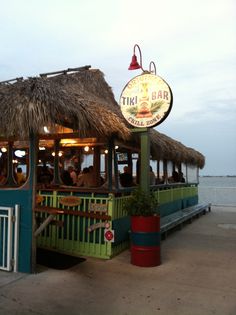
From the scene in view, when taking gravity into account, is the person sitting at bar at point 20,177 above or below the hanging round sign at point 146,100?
below

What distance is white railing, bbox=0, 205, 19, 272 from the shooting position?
584 cm

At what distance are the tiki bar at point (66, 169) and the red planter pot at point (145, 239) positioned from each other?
0.64 meters

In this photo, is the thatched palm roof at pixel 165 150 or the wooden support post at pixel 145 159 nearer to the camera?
the wooden support post at pixel 145 159

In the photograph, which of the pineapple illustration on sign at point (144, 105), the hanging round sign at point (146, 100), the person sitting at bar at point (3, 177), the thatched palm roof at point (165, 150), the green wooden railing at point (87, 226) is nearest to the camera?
the hanging round sign at point (146, 100)

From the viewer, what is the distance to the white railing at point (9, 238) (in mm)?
5836

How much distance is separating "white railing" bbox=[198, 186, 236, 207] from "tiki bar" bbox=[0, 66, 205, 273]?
8.27 metres

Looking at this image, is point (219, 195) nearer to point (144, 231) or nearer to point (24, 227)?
point (144, 231)

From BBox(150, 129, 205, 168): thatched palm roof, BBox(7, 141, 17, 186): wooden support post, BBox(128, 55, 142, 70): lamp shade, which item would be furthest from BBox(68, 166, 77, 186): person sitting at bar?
BBox(128, 55, 142, 70): lamp shade

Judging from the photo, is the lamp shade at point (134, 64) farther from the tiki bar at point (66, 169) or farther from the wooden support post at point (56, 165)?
the wooden support post at point (56, 165)

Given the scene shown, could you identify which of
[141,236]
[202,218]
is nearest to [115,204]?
[141,236]

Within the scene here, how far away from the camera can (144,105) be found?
22.5 ft

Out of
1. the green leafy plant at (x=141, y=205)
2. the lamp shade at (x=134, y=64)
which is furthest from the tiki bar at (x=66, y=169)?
the lamp shade at (x=134, y=64)

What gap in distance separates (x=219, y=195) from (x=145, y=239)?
570 inches

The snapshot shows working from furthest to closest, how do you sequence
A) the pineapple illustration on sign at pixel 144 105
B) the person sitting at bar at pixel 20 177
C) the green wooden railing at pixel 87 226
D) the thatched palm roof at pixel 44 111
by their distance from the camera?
the person sitting at bar at pixel 20 177
the green wooden railing at pixel 87 226
the pineapple illustration on sign at pixel 144 105
the thatched palm roof at pixel 44 111
